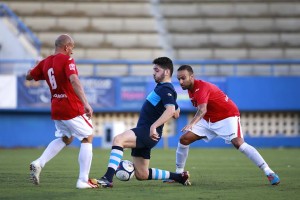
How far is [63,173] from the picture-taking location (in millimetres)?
13070

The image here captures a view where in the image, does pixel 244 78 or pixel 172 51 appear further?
pixel 172 51

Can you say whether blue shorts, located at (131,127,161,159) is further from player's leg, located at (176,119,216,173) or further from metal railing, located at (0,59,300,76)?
metal railing, located at (0,59,300,76)

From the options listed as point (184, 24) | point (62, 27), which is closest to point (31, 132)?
point (62, 27)

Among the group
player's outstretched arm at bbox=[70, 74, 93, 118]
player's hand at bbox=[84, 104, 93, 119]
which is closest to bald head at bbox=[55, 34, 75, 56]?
player's outstretched arm at bbox=[70, 74, 93, 118]

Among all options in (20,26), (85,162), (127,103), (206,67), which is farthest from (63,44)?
(20,26)

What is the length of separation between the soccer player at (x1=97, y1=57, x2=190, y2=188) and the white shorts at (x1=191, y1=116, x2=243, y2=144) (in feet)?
4.42

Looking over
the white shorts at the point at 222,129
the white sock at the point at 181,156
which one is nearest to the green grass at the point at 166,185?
the white sock at the point at 181,156

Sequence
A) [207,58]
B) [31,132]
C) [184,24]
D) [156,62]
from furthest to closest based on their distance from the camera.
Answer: [184,24] → [207,58] → [31,132] → [156,62]

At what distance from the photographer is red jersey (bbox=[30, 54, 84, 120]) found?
10.3m

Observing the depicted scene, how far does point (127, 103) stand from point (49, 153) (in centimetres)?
1305

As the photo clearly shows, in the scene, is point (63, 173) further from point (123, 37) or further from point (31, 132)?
point (123, 37)

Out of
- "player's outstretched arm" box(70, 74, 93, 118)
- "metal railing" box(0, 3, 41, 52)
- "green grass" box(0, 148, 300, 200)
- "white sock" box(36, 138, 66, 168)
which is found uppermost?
"metal railing" box(0, 3, 41, 52)

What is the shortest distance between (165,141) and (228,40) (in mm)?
6559

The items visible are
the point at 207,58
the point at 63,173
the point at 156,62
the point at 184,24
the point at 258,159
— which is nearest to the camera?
the point at 156,62
